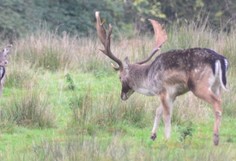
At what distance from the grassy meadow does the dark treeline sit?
7.87 m

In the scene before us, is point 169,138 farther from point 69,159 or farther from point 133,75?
point 69,159

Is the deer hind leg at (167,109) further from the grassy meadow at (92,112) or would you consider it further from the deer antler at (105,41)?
the deer antler at (105,41)

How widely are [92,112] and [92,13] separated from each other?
65.8 feet

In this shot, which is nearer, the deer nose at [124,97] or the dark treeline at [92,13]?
the deer nose at [124,97]

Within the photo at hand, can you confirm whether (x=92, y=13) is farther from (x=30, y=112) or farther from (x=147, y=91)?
(x=147, y=91)

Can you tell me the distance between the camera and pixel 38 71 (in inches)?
648

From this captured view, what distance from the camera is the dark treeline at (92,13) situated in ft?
92.1

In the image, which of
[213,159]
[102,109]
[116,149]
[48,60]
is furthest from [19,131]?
[48,60]

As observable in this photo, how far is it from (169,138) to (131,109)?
1.38 m

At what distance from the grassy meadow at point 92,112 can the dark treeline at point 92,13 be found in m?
7.87

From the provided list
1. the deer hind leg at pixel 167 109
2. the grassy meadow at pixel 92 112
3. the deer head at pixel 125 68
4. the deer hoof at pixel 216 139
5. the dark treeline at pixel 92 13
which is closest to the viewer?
the grassy meadow at pixel 92 112

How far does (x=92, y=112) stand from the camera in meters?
12.0

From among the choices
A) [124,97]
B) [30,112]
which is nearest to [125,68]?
[124,97]

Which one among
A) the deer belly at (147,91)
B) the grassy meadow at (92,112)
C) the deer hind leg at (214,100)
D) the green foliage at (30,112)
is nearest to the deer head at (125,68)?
the deer belly at (147,91)
